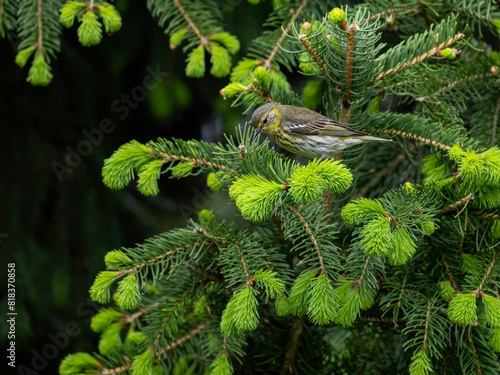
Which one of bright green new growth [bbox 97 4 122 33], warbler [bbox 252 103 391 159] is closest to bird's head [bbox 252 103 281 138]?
warbler [bbox 252 103 391 159]

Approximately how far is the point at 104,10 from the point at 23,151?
3.66 feet

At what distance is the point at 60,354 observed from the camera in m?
3.02

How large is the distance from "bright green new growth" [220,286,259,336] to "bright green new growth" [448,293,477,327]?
0.55 m

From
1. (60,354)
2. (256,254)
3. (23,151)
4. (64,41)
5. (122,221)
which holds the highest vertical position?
(64,41)

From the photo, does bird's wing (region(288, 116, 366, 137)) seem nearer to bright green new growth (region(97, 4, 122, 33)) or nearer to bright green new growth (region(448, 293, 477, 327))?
bright green new growth (region(448, 293, 477, 327))

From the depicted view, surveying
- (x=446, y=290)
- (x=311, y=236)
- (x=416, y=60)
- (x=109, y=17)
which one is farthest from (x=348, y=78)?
(x=109, y=17)

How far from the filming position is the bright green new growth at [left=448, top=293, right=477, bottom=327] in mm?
1524

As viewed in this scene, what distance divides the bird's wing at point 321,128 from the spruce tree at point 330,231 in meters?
0.06

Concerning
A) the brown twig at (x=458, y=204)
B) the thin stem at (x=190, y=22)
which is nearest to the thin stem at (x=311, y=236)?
the brown twig at (x=458, y=204)

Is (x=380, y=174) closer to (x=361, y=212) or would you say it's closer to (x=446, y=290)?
(x=446, y=290)

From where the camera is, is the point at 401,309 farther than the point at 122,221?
No

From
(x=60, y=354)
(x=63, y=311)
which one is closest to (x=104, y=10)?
(x=63, y=311)

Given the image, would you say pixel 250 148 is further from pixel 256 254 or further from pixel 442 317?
pixel 442 317

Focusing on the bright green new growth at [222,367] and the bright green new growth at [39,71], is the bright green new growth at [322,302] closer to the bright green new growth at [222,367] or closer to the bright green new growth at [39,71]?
the bright green new growth at [222,367]
